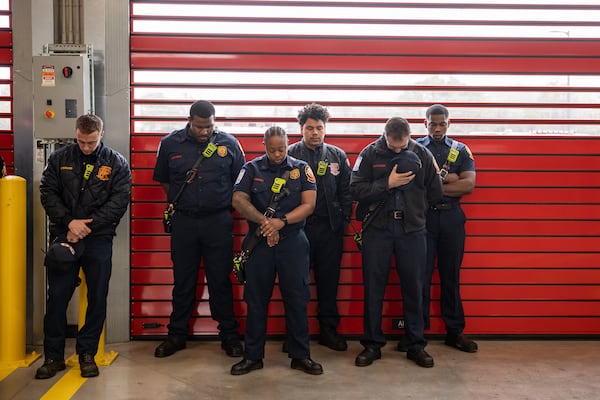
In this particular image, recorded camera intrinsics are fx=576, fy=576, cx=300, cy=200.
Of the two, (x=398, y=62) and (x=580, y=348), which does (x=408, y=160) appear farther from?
(x=580, y=348)

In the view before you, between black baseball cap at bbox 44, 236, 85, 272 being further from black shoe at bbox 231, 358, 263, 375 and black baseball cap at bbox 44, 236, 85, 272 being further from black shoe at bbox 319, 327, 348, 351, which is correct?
black shoe at bbox 319, 327, 348, 351

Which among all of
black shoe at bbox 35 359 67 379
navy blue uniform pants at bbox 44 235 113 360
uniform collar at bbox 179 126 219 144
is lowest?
black shoe at bbox 35 359 67 379

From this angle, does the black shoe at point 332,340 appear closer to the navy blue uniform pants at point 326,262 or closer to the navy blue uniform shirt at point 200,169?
the navy blue uniform pants at point 326,262

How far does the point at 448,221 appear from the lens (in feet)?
15.3

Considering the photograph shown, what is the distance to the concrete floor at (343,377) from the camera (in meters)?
3.84

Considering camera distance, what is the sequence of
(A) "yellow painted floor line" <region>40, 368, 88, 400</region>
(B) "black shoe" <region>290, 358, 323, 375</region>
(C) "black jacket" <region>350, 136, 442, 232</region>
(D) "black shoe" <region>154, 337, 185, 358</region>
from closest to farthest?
(A) "yellow painted floor line" <region>40, 368, 88, 400</region> < (B) "black shoe" <region>290, 358, 323, 375</region> < (C) "black jacket" <region>350, 136, 442, 232</region> < (D) "black shoe" <region>154, 337, 185, 358</region>

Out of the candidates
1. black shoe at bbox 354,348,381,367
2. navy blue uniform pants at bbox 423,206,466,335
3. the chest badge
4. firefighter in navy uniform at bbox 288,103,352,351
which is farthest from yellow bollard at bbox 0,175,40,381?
navy blue uniform pants at bbox 423,206,466,335

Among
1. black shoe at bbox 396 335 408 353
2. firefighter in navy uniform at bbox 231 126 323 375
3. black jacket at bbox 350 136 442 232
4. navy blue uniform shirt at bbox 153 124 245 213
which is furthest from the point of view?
black shoe at bbox 396 335 408 353

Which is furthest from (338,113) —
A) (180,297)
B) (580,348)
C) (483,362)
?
(580,348)

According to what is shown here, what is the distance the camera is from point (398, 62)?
5074 millimetres

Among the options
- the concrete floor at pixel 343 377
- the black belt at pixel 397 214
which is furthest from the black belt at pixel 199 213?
the black belt at pixel 397 214

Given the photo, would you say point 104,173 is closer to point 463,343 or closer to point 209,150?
point 209,150

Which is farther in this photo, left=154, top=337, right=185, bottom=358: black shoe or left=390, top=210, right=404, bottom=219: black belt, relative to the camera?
left=154, top=337, right=185, bottom=358: black shoe

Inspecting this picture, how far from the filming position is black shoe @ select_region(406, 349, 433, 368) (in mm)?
4359
